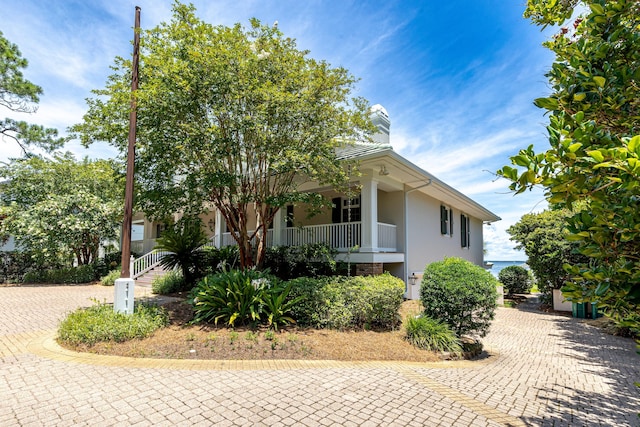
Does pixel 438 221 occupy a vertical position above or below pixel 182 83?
below

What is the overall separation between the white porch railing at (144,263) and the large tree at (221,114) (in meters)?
7.70

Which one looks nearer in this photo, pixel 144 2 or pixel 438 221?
pixel 144 2

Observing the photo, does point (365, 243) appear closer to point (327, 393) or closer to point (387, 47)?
point (387, 47)

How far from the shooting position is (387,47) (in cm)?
928

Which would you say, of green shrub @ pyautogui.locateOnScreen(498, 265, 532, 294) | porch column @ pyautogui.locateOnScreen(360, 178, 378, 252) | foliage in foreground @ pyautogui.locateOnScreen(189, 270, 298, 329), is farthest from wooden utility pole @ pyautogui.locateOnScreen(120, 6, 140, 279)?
green shrub @ pyautogui.locateOnScreen(498, 265, 532, 294)

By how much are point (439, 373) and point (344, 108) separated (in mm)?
6311

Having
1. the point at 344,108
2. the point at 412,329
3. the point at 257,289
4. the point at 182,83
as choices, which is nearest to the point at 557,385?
the point at 412,329

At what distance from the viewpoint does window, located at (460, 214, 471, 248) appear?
18.3m

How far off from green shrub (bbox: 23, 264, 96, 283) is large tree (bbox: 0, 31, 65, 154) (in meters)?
6.39

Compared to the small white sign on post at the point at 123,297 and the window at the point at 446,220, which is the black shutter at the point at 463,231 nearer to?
the window at the point at 446,220

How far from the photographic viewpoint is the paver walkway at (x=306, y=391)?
3.38 metres

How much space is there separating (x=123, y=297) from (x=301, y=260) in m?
5.22

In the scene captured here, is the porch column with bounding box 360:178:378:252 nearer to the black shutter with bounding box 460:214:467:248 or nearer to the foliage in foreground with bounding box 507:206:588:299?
the foliage in foreground with bounding box 507:206:588:299

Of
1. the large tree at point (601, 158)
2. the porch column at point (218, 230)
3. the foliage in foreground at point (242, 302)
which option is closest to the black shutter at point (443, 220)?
the porch column at point (218, 230)
